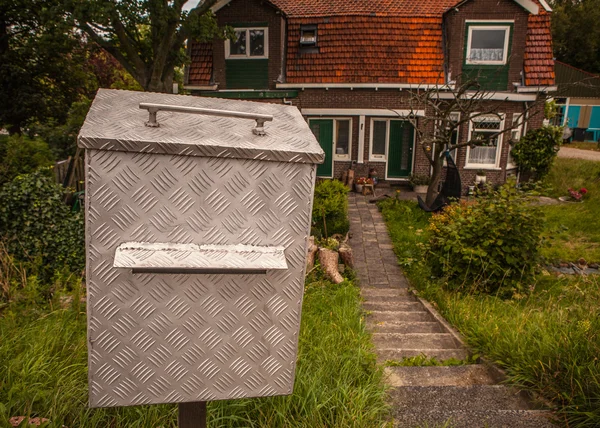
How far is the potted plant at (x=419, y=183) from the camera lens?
15148 millimetres

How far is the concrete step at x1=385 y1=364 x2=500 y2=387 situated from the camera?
4.25m

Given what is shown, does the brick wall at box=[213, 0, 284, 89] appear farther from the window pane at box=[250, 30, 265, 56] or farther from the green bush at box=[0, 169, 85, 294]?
the green bush at box=[0, 169, 85, 294]

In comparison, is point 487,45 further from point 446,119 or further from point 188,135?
point 188,135

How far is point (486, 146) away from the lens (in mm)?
15406

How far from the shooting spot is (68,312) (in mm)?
4734

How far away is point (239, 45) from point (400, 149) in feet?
22.4

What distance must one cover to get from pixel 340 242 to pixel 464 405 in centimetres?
636

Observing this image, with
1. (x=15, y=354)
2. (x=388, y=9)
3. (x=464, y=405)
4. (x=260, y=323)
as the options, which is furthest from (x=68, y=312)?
(x=388, y=9)

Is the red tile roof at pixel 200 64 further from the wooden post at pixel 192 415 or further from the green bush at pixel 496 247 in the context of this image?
the wooden post at pixel 192 415

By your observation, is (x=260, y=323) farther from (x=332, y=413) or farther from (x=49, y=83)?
(x=49, y=83)

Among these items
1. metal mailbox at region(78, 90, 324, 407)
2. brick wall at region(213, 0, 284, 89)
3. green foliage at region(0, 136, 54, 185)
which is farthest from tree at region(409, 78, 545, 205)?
metal mailbox at region(78, 90, 324, 407)

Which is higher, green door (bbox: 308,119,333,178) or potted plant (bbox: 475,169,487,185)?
green door (bbox: 308,119,333,178)

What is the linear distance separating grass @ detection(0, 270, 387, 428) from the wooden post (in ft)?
2.87

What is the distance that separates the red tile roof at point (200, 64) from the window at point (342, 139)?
16.2ft
